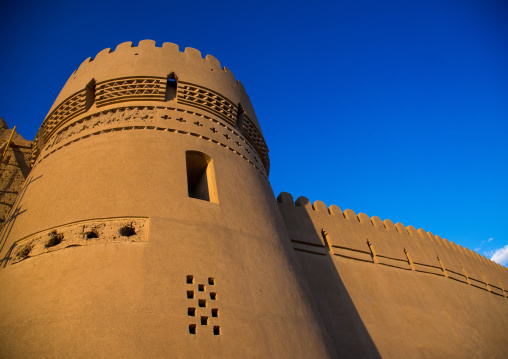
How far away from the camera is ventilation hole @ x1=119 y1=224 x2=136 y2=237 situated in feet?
11.8

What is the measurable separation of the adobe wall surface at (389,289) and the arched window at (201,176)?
Answer: 2.12 meters

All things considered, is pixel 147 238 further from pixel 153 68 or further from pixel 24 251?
pixel 153 68

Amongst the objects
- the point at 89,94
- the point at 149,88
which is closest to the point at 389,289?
the point at 149,88

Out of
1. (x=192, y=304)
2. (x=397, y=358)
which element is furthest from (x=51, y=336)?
(x=397, y=358)

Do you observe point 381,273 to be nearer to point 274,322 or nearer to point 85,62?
point 274,322

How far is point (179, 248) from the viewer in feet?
11.7

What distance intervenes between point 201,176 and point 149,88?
5.07ft

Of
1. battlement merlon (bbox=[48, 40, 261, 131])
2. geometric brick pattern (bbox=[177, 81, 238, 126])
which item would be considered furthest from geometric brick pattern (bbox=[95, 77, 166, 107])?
geometric brick pattern (bbox=[177, 81, 238, 126])

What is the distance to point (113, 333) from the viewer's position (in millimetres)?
2738

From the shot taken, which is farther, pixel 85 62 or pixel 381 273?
pixel 381 273

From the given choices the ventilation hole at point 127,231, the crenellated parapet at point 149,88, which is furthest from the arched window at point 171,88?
the ventilation hole at point 127,231

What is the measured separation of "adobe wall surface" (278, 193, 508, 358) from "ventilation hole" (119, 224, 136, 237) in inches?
128

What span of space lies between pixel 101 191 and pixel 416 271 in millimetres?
6987

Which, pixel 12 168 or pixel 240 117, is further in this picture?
pixel 12 168
